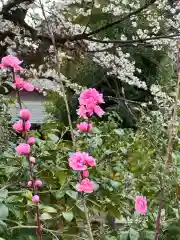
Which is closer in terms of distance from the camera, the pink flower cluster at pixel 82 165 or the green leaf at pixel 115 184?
the pink flower cluster at pixel 82 165

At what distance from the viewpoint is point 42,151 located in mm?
1851

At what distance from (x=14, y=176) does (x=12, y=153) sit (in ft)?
0.36

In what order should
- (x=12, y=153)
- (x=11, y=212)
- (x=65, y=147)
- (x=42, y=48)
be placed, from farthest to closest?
(x=42, y=48), (x=65, y=147), (x=12, y=153), (x=11, y=212)

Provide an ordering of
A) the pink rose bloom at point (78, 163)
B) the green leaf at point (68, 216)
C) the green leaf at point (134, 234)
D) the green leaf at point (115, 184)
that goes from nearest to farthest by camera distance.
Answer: the pink rose bloom at point (78, 163), the green leaf at point (134, 234), the green leaf at point (68, 216), the green leaf at point (115, 184)

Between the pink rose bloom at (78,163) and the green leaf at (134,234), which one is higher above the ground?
the pink rose bloom at (78,163)

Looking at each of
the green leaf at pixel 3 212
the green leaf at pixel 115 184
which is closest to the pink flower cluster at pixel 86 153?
the green leaf at pixel 3 212

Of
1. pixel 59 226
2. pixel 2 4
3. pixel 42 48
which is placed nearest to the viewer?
pixel 59 226

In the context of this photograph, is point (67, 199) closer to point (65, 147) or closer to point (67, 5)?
point (65, 147)

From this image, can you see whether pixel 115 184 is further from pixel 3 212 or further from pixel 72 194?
pixel 3 212

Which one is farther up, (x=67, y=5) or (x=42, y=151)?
(x=67, y=5)

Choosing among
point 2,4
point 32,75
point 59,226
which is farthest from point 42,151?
point 32,75

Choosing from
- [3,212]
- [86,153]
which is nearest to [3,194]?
[3,212]

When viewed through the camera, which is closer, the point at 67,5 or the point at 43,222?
the point at 43,222

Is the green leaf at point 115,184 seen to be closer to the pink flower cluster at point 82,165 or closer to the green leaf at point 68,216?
the green leaf at point 68,216
